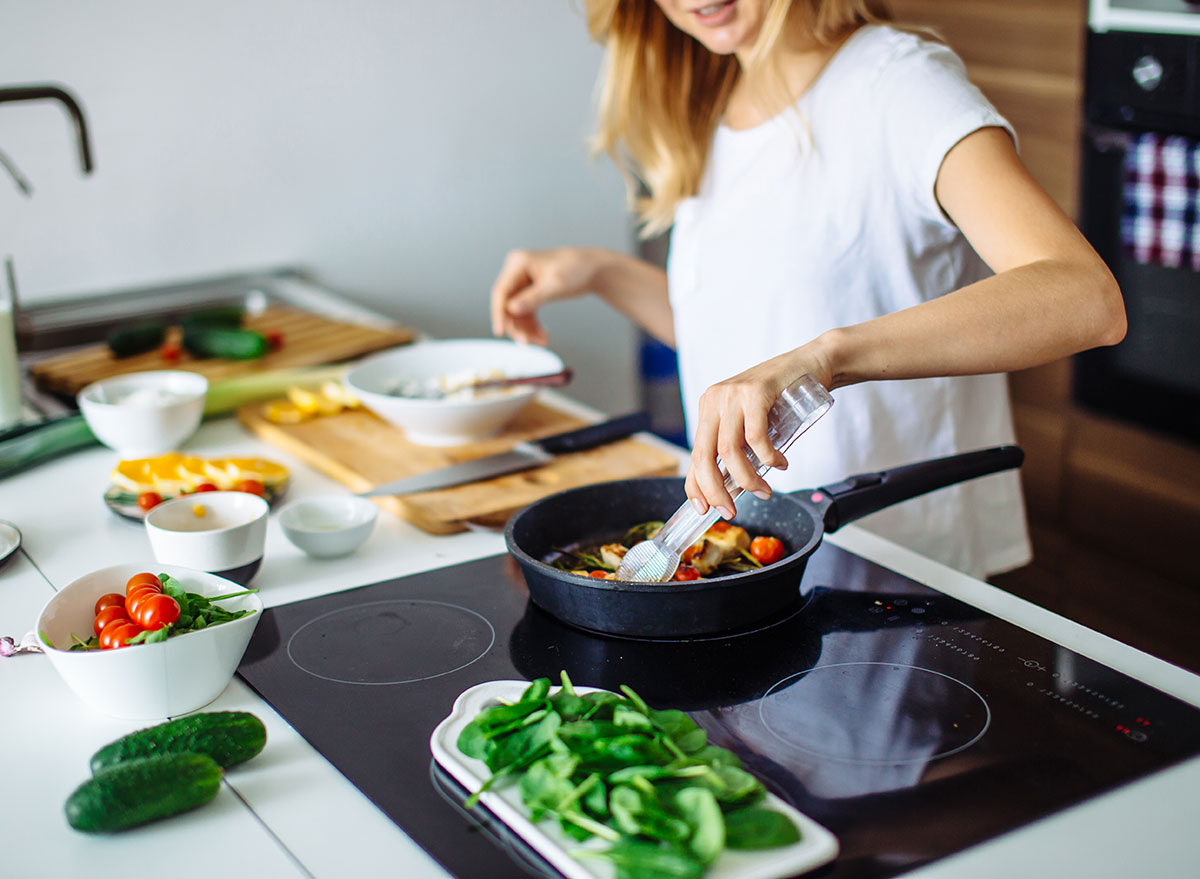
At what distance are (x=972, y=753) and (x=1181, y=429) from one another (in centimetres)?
177

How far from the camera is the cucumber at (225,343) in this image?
186cm

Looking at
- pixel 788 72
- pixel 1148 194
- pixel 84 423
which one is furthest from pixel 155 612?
pixel 1148 194

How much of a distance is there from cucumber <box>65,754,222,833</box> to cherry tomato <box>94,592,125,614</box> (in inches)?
7.4

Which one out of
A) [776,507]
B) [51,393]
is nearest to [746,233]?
[776,507]

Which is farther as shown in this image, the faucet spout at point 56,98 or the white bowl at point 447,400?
the faucet spout at point 56,98

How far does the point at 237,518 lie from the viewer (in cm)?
119

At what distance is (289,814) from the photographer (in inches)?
31.6

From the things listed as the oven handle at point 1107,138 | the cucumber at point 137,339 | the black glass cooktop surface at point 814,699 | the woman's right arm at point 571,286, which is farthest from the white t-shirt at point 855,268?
the oven handle at point 1107,138

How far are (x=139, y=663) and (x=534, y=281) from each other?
0.92 metres

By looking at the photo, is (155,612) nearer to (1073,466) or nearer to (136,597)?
(136,597)

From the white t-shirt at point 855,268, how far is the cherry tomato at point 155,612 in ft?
2.62

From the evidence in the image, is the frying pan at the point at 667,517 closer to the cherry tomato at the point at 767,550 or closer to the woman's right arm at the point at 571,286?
the cherry tomato at the point at 767,550

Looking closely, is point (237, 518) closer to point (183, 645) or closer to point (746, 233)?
point (183, 645)

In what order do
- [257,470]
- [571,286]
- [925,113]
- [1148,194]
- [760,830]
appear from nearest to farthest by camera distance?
1. [760,830]
2. [925,113]
3. [257,470]
4. [571,286]
5. [1148,194]
